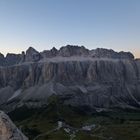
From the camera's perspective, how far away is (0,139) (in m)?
44.2

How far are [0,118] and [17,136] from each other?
3.59 metres

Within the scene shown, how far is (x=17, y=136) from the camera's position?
1663 inches

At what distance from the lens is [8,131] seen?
42.9 meters

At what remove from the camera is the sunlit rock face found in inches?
1668

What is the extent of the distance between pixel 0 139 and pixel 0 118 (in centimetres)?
245

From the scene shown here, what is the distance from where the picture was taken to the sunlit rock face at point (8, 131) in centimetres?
4237

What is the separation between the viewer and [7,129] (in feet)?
141

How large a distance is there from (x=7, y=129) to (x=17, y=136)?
1618 mm

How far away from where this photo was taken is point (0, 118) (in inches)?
1747

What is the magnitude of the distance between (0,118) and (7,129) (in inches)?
79.5
